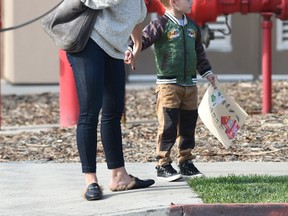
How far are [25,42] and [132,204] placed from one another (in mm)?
8770

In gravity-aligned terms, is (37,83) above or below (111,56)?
below

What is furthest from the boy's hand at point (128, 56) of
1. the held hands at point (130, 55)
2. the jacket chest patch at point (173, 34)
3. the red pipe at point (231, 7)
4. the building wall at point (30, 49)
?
the building wall at point (30, 49)

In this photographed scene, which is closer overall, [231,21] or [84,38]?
[84,38]

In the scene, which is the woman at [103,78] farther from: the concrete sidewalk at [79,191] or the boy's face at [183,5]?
the boy's face at [183,5]

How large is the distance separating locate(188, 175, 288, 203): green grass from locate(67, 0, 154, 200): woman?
0.66 meters

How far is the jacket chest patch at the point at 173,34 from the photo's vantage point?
7.38m

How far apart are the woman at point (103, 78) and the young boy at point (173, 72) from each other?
0.34m

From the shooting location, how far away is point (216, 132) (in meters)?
7.59

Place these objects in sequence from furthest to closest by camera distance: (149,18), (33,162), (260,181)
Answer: (149,18)
(33,162)
(260,181)

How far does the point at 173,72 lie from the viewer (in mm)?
7379

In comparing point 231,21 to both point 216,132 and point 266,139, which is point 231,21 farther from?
point 216,132

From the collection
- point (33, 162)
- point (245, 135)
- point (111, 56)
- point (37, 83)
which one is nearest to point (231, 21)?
point (37, 83)

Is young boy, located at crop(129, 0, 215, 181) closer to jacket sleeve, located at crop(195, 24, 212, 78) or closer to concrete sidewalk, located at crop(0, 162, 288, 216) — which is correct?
jacket sleeve, located at crop(195, 24, 212, 78)

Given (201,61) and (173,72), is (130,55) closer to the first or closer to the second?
(173,72)
